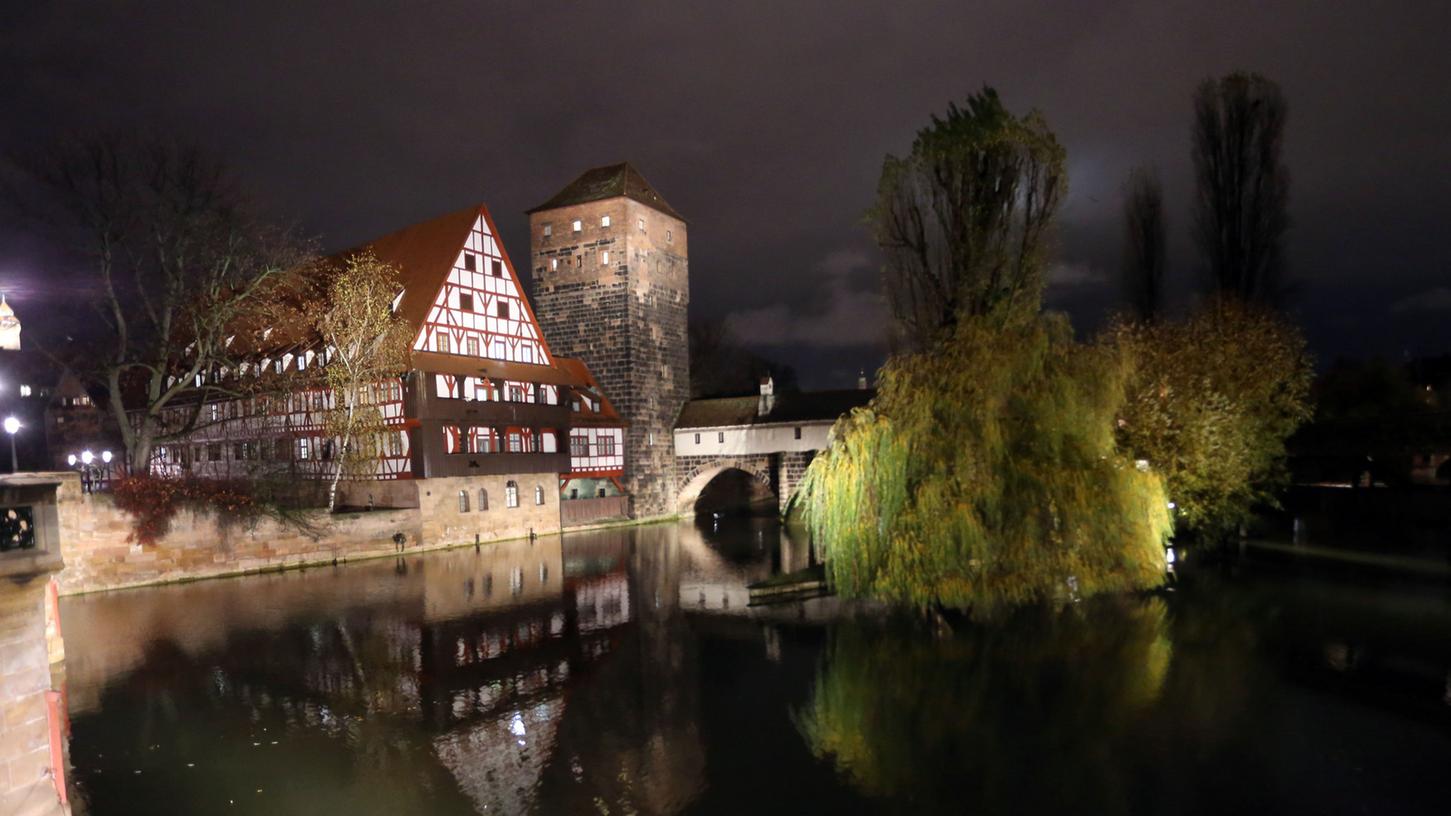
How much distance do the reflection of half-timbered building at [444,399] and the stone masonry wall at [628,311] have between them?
3064mm

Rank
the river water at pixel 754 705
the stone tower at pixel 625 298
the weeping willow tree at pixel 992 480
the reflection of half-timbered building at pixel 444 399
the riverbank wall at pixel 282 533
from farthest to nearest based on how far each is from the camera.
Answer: the stone tower at pixel 625 298 < the reflection of half-timbered building at pixel 444 399 < the riverbank wall at pixel 282 533 < the weeping willow tree at pixel 992 480 < the river water at pixel 754 705

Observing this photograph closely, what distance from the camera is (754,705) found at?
1216cm

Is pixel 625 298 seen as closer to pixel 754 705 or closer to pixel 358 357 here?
pixel 358 357

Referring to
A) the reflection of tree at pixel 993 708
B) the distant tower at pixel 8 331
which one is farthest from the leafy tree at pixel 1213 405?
the distant tower at pixel 8 331

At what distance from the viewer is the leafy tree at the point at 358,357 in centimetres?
2456

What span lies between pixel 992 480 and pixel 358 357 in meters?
18.4

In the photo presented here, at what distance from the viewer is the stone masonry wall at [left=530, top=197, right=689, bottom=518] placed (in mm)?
36969

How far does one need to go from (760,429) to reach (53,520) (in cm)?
3188

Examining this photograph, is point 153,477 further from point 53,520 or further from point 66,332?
point 53,520

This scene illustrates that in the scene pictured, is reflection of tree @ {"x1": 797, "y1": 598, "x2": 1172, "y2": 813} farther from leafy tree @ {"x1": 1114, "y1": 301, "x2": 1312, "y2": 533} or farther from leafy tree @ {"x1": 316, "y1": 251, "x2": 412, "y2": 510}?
leafy tree @ {"x1": 316, "y1": 251, "x2": 412, "y2": 510}

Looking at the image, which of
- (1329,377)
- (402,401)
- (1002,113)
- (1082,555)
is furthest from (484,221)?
(1329,377)

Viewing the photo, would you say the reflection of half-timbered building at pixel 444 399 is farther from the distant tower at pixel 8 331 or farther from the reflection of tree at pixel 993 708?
the distant tower at pixel 8 331

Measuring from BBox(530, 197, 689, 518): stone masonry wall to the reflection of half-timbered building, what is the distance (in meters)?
3.06

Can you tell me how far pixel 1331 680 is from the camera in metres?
12.7
